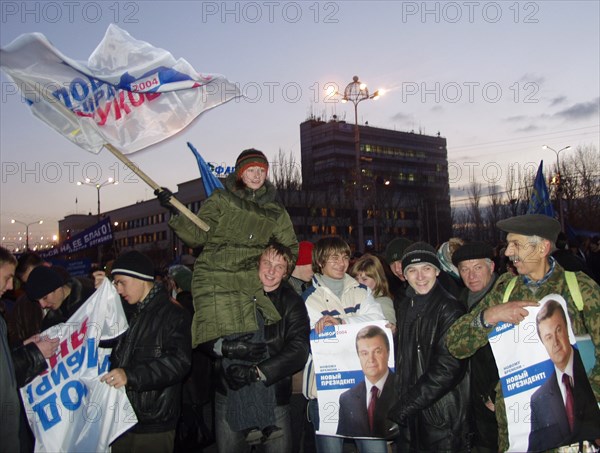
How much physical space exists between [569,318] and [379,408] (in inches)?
60.5

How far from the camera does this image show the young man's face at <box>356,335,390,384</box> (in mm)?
4125

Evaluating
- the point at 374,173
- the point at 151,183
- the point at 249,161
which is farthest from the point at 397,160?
the point at 151,183

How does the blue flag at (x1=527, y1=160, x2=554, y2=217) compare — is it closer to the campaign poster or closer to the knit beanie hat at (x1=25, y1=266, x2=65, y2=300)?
the campaign poster

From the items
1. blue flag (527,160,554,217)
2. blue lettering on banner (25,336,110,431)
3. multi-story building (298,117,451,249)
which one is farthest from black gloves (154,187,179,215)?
multi-story building (298,117,451,249)

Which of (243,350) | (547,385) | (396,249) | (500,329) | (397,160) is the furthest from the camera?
(397,160)

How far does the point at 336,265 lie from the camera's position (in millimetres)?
4785

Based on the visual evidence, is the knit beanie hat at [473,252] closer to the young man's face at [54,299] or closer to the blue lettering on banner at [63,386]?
the blue lettering on banner at [63,386]

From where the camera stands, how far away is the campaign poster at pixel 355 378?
4.08 metres

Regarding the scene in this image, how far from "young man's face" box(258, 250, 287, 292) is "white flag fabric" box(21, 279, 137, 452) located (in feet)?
3.72

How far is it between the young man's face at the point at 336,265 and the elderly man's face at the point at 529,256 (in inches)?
62.3

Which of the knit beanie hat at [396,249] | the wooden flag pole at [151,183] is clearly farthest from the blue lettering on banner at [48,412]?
the knit beanie hat at [396,249]

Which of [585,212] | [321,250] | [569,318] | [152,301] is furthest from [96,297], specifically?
[585,212]

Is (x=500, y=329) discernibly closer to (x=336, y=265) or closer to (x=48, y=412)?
(x=336, y=265)

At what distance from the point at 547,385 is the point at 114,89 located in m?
4.14
